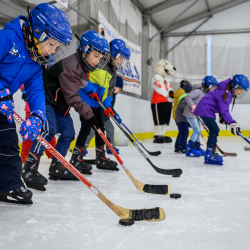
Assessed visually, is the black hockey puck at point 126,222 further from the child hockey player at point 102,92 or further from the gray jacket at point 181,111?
the gray jacket at point 181,111

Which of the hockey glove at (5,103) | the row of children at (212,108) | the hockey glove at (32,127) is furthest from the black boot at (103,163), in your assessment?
the hockey glove at (5,103)

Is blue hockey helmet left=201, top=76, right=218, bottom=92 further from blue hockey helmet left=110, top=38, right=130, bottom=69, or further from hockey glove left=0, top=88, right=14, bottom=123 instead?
hockey glove left=0, top=88, right=14, bottom=123

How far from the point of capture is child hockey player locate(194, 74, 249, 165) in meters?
2.61

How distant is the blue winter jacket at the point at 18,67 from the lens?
3.93ft

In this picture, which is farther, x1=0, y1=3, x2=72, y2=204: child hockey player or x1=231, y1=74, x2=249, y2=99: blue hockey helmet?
x1=231, y1=74, x2=249, y2=99: blue hockey helmet

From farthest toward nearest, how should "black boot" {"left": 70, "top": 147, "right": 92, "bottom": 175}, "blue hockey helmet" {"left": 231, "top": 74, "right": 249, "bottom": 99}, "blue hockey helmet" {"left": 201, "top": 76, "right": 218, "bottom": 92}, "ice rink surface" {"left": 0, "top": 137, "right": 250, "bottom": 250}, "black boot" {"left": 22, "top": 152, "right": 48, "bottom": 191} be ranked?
"blue hockey helmet" {"left": 201, "top": 76, "right": 218, "bottom": 92} → "blue hockey helmet" {"left": 231, "top": 74, "right": 249, "bottom": 99} → "black boot" {"left": 70, "top": 147, "right": 92, "bottom": 175} → "black boot" {"left": 22, "top": 152, "right": 48, "bottom": 191} → "ice rink surface" {"left": 0, "top": 137, "right": 250, "bottom": 250}

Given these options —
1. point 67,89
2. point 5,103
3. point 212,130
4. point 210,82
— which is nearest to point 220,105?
point 212,130

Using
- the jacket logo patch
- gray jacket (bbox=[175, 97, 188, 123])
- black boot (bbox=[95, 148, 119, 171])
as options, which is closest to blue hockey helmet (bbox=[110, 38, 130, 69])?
black boot (bbox=[95, 148, 119, 171])

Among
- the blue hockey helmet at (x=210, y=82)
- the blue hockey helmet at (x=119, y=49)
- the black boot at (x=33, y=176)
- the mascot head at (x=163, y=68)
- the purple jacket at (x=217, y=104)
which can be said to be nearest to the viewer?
the black boot at (x=33, y=176)

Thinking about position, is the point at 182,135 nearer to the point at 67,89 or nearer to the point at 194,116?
the point at 194,116

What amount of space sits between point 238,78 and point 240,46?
6114mm

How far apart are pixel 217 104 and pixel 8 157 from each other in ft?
7.07

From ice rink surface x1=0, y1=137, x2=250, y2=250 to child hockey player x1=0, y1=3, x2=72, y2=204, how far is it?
16 cm

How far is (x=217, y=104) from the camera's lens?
112 inches
